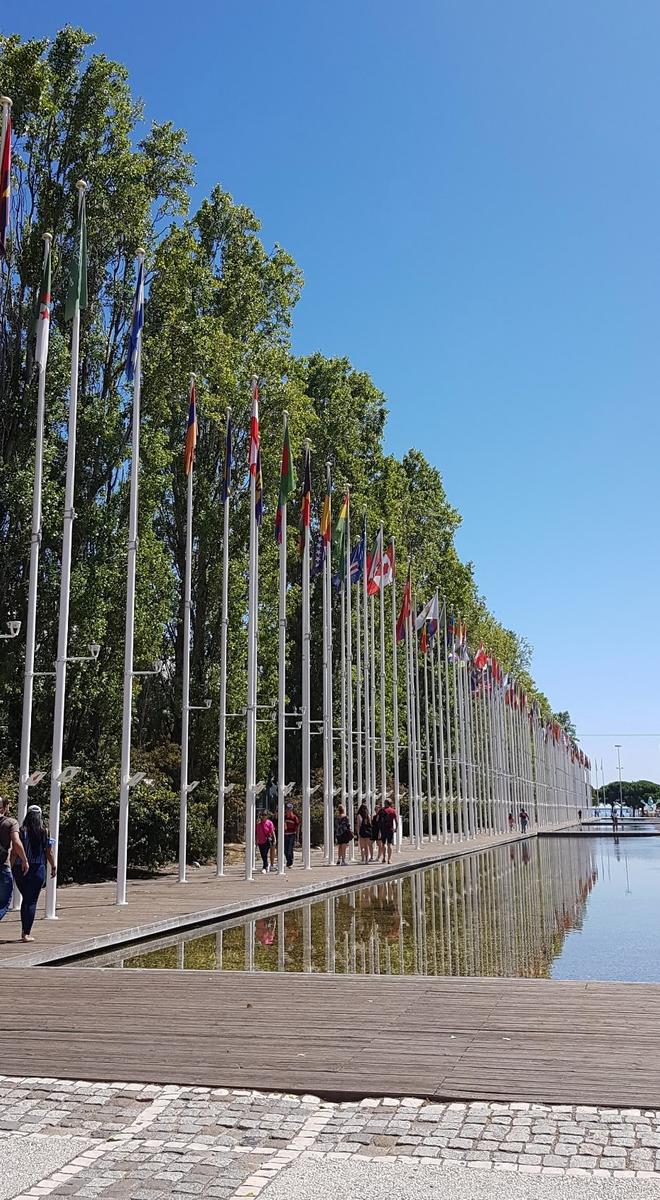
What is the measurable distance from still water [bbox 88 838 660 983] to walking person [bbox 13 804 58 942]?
1132 millimetres

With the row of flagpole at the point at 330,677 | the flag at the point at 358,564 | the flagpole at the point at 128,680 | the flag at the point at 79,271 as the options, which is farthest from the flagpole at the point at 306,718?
the flag at the point at 79,271

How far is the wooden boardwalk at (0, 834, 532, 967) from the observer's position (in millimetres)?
13570

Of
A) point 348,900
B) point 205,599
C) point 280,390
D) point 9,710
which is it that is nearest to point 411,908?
point 348,900

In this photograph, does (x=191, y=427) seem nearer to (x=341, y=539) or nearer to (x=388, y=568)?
(x=341, y=539)

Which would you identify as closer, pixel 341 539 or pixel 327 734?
pixel 327 734

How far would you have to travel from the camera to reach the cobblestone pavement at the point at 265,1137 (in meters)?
5.59

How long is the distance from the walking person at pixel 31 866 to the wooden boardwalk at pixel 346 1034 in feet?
7.59

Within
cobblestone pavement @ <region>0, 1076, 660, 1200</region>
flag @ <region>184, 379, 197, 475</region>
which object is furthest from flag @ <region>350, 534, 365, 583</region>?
cobblestone pavement @ <region>0, 1076, 660, 1200</region>

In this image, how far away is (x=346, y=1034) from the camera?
8.57 meters

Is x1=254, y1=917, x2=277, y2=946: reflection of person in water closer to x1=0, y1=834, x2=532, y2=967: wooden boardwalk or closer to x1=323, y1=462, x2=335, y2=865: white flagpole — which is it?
x1=0, y1=834, x2=532, y2=967: wooden boardwalk

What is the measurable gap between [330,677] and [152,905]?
14003mm

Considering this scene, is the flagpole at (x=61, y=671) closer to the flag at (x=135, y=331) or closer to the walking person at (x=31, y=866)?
the walking person at (x=31, y=866)

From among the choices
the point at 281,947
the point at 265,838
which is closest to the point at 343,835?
the point at 265,838

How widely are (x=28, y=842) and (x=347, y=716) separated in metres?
20.0
